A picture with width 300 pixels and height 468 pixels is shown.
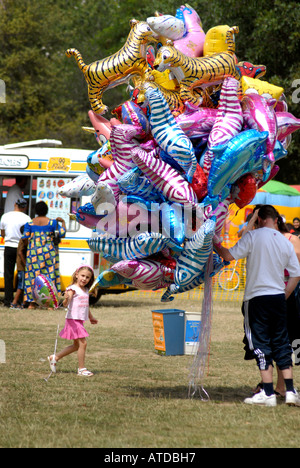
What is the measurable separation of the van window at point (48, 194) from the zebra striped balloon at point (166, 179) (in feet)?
27.8

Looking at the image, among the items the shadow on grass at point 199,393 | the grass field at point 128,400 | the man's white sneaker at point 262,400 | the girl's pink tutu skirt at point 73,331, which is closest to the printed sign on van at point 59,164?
the grass field at point 128,400

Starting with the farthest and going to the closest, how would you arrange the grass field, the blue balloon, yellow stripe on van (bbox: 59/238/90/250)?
yellow stripe on van (bbox: 59/238/90/250), the blue balloon, the grass field

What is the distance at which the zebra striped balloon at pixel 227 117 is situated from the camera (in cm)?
587

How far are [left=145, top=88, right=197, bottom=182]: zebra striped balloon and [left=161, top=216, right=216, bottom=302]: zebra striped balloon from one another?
48 cm

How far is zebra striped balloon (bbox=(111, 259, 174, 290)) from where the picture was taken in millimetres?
5949

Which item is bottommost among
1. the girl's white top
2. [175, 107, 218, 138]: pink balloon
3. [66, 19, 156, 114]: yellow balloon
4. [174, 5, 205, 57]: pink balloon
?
the girl's white top

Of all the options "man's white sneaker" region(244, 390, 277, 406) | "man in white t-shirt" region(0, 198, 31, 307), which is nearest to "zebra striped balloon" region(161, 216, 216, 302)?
"man's white sneaker" region(244, 390, 277, 406)

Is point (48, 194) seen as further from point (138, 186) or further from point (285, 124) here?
point (285, 124)

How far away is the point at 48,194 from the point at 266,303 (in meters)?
8.90

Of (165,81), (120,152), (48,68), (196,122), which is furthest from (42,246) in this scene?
(48,68)

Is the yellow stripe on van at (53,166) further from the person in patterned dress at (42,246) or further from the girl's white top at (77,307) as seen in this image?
the girl's white top at (77,307)

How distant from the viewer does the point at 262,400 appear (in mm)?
6297

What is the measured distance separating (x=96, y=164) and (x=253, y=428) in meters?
2.62

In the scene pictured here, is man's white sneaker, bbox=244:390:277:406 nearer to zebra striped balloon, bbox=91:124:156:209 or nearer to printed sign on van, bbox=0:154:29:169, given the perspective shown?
zebra striped balloon, bbox=91:124:156:209
